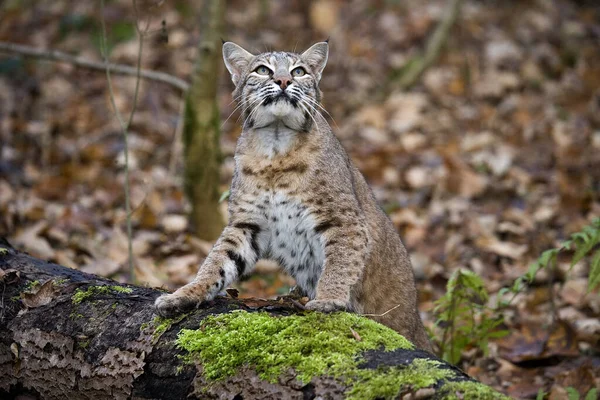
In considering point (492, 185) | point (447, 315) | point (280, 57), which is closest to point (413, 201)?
point (492, 185)

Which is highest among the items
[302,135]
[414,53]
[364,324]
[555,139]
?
[414,53]

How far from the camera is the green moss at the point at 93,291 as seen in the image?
390 centimetres

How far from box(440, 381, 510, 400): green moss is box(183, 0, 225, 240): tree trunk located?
15.7 feet

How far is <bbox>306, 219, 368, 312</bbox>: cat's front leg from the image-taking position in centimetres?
416

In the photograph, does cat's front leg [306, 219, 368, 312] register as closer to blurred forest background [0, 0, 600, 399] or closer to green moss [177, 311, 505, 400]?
green moss [177, 311, 505, 400]

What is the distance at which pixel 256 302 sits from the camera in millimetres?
3875

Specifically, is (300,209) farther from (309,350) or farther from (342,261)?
(309,350)

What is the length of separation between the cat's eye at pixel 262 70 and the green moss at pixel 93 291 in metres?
1.64

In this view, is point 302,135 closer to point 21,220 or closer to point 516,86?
point 21,220

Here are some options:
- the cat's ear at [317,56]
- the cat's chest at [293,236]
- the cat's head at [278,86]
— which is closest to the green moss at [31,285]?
the cat's chest at [293,236]

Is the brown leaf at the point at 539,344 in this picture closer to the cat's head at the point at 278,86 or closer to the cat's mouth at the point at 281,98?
the cat's head at the point at 278,86

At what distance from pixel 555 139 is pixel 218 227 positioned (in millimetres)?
5076

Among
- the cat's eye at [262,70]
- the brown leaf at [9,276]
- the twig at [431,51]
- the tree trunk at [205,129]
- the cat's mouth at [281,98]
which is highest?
the twig at [431,51]

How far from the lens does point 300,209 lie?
15.0 feet
